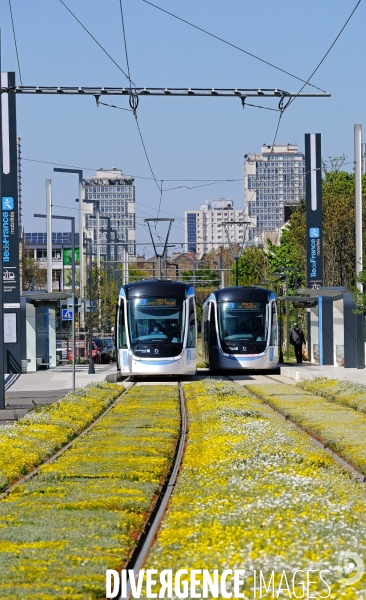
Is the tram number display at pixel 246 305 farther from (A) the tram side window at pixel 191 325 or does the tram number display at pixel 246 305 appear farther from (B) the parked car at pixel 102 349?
(B) the parked car at pixel 102 349

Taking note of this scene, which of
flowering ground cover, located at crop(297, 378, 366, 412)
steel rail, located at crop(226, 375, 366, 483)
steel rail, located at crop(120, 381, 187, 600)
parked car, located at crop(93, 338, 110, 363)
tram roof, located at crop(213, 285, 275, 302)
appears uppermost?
tram roof, located at crop(213, 285, 275, 302)

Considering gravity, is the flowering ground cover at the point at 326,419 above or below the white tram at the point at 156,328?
below

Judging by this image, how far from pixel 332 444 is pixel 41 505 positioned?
6483 millimetres

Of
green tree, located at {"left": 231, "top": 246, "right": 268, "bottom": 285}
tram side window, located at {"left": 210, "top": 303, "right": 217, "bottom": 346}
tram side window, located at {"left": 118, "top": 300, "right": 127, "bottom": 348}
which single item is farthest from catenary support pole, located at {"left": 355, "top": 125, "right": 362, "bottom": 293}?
green tree, located at {"left": 231, "top": 246, "right": 268, "bottom": 285}

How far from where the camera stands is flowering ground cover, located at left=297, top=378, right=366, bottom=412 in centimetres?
2361

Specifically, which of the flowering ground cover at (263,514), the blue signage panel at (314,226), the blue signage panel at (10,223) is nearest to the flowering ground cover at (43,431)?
the flowering ground cover at (263,514)

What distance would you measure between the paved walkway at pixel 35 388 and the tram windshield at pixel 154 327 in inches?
94.6

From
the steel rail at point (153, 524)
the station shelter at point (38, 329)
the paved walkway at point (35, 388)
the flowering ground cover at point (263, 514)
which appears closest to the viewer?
the flowering ground cover at point (263, 514)

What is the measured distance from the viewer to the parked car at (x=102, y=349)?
2432 inches

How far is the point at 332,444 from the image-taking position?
1570 cm

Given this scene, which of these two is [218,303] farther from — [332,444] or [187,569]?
[187,569]

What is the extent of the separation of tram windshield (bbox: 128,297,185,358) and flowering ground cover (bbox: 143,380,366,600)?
1884 cm

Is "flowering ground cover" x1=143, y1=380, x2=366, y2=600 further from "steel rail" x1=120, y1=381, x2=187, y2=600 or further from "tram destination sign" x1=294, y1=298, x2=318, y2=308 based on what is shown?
"tram destination sign" x1=294, y1=298, x2=318, y2=308

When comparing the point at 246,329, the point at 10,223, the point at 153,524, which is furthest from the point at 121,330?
the point at 153,524
